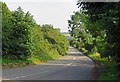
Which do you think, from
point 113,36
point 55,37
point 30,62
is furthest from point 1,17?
point 55,37

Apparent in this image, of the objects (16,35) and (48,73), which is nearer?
(48,73)

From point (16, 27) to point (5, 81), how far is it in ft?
86.7

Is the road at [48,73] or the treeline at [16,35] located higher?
the treeline at [16,35]

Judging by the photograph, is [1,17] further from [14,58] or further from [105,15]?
[105,15]

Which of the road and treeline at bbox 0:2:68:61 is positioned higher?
treeline at bbox 0:2:68:61

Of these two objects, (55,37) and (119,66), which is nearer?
(119,66)

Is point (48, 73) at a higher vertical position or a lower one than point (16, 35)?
lower

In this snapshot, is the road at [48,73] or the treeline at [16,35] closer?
the road at [48,73]

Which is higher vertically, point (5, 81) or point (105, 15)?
point (105, 15)

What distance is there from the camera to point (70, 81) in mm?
22484

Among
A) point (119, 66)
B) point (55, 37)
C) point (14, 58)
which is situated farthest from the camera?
point (55, 37)

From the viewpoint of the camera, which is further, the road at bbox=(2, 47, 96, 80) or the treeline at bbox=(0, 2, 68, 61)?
the treeline at bbox=(0, 2, 68, 61)

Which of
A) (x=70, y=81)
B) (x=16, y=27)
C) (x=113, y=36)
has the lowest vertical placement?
(x=70, y=81)

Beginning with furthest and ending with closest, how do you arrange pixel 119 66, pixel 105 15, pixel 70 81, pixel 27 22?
pixel 27 22
pixel 119 66
pixel 70 81
pixel 105 15
